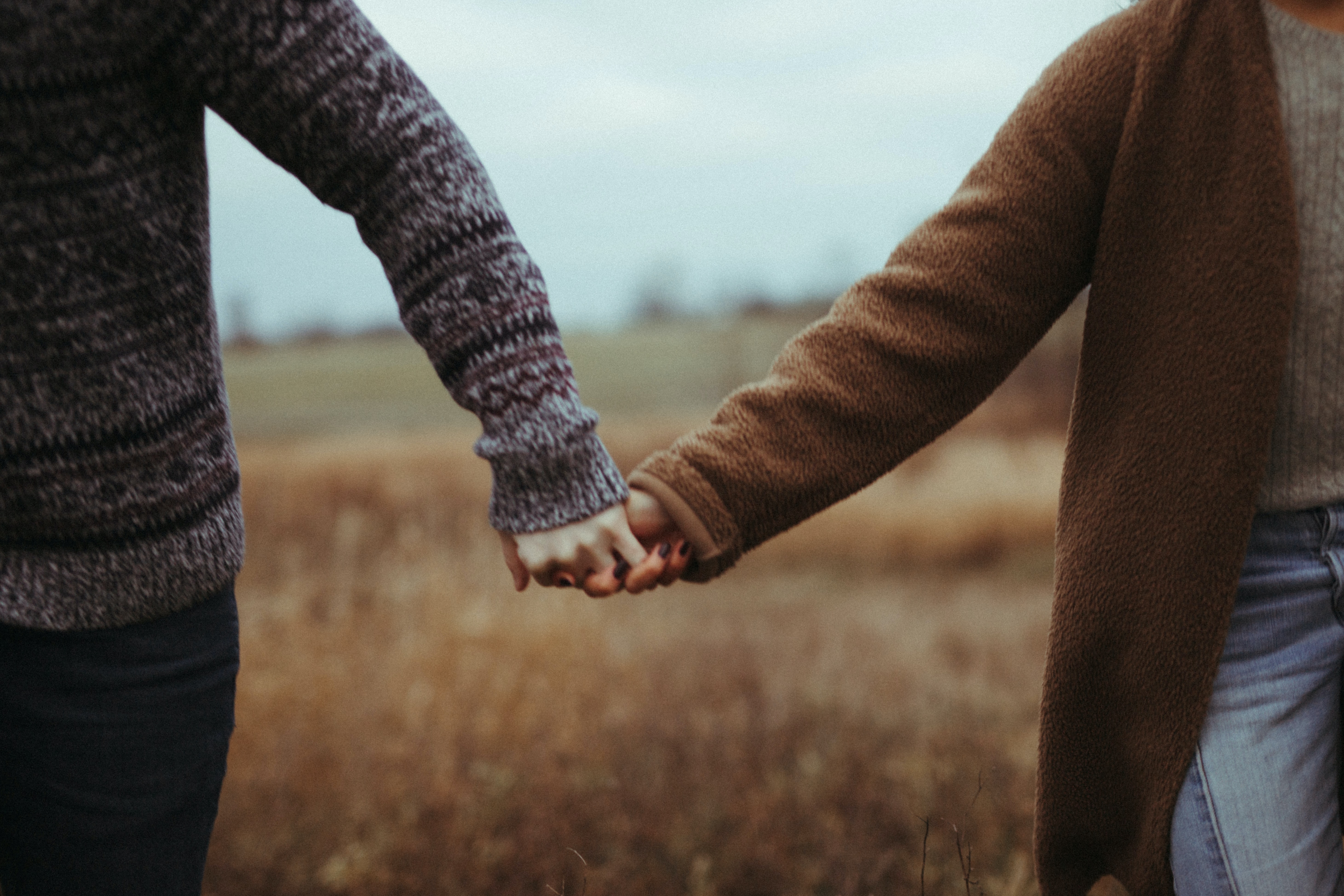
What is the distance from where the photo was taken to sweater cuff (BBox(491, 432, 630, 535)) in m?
1.19

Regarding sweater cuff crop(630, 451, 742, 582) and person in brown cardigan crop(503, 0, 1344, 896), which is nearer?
person in brown cardigan crop(503, 0, 1344, 896)

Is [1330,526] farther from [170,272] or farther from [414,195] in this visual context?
[170,272]

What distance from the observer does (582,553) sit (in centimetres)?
130

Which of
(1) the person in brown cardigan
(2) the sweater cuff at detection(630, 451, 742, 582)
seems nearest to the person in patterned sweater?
(2) the sweater cuff at detection(630, 451, 742, 582)

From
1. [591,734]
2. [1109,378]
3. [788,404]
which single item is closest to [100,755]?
[788,404]

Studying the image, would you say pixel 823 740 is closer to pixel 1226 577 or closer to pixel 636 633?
pixel 636 633

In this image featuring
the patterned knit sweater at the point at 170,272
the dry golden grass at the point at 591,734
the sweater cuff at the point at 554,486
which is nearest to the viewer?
the patterned knit sweater at the point at 170,272

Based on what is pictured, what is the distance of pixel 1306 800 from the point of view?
4.12 feet

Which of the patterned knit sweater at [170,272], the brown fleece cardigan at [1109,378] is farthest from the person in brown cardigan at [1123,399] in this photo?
the patterned knit sweater at [170,272]

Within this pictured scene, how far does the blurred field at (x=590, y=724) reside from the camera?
10.6 ft

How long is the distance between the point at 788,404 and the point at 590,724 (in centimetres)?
306

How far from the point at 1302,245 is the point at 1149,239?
175 millimetres

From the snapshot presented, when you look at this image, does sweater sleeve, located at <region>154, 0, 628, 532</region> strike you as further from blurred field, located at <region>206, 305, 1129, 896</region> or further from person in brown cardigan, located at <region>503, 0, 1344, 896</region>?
blurred field, located at <region>206, 305, 1129, 896</region>

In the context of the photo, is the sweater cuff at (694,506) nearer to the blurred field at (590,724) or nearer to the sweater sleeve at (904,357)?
the sweater sleeve at (904,357)
